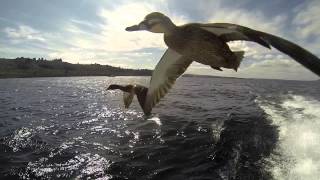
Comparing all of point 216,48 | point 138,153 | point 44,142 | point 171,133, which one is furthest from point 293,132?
point 216,48

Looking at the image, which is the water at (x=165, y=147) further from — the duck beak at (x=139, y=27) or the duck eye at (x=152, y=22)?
the duck beak at (x=139, y=27)

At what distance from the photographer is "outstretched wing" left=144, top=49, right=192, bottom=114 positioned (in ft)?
24.3

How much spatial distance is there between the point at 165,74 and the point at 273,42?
4110mm

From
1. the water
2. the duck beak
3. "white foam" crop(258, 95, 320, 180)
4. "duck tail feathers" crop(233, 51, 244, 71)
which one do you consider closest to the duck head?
the duck beak

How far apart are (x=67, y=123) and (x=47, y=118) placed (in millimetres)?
4619

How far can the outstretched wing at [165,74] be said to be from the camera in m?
7.40

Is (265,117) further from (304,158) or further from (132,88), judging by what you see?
(132,88)

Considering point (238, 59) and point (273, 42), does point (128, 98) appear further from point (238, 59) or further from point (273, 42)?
point (273, 42)

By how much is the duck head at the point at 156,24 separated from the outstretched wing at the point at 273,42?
2.24 ft

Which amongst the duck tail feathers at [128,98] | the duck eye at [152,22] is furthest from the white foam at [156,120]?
the duck eye at [152,22]

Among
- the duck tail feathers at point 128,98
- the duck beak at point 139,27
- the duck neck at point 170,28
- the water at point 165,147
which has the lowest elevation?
the water at point 165,147

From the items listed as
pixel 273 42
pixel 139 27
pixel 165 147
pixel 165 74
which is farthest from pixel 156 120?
pixel 273 42

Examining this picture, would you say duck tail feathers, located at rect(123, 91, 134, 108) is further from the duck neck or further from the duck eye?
the duck eye

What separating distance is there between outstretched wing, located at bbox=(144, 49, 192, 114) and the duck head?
1616mm
